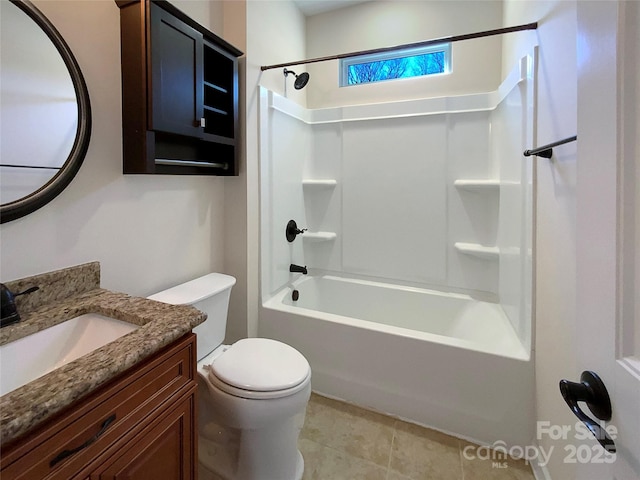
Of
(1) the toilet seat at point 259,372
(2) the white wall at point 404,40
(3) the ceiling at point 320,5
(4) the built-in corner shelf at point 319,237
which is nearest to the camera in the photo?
(1) the toilet seat at point 259,372

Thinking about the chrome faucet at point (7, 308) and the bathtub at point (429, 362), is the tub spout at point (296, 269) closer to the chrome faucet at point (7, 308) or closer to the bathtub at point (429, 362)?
the bathtub at point (429, 362)

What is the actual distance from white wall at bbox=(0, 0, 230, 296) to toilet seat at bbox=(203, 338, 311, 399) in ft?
1.84

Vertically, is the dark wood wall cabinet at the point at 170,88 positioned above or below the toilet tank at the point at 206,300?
above

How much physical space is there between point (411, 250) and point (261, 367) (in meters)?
1.62

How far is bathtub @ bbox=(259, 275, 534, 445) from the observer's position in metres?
1.58

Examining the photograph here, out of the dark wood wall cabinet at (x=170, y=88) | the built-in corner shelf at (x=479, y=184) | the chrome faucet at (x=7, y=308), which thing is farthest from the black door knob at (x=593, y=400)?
the built-in corner shelf at (x=479, y=184)

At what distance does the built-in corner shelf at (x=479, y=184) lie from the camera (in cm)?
219

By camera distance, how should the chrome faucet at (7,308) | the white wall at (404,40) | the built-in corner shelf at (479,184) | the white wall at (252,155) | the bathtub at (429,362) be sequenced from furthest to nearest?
1. the white wall at (404,40)
2. the built-in corner shelf at (479,184)
3. the white wall at (252,155)
4. the bathtub at (429,362)
5. the chrome faucet at (7,308)

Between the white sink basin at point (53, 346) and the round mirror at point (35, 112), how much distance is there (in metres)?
0.40

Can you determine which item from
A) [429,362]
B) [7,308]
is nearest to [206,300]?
[7,308]

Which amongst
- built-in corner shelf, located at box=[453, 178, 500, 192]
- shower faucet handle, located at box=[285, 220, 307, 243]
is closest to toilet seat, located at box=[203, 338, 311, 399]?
shower faucet handle, located at box=[285, 220, 307, 243]

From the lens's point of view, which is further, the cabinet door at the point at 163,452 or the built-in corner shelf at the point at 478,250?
the built-in corner shelf at the point at 478,250

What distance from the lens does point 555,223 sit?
1273 mm

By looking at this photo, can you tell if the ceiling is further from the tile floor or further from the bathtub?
the tile floor
